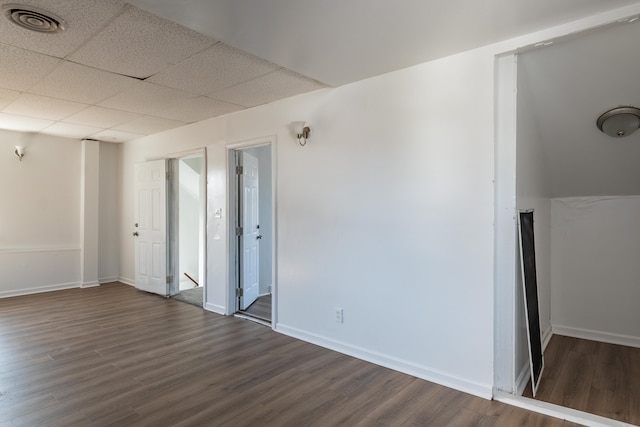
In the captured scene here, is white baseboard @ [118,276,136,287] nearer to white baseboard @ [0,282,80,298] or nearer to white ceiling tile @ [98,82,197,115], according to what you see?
white baseboard @ [0,282,80,298]

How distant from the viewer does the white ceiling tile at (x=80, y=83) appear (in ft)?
10.1

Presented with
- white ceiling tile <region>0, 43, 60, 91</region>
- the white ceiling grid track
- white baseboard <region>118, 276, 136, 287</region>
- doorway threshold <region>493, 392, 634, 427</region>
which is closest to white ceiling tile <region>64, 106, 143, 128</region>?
the white ceiling grid track

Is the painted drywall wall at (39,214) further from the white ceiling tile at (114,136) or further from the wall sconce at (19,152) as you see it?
the white ceiling tile at (114,136)

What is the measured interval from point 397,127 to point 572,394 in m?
2.35

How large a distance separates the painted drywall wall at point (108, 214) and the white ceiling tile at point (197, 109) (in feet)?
9.00

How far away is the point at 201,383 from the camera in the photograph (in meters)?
2.78

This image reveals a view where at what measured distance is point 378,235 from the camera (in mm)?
3113

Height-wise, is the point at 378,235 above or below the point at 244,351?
above

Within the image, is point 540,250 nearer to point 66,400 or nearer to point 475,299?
point 475,299

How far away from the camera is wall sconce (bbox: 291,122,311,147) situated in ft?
11.6

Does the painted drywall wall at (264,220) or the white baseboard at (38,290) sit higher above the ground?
the painted drywall wall at (264,220)

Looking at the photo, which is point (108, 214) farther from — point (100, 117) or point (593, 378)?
point (593, 378)

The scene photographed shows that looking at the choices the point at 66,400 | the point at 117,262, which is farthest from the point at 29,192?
the point at 66,400

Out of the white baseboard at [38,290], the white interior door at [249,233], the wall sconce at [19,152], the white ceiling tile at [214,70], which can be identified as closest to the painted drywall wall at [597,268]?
the white ceiling tile at [214,70]
